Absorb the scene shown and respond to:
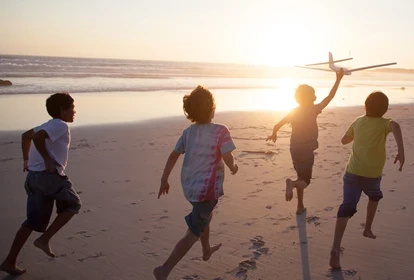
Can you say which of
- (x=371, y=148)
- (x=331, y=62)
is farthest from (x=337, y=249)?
(x=331, y=62)

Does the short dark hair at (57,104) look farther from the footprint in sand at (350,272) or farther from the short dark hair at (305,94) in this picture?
the footprint in sand at (350,272)

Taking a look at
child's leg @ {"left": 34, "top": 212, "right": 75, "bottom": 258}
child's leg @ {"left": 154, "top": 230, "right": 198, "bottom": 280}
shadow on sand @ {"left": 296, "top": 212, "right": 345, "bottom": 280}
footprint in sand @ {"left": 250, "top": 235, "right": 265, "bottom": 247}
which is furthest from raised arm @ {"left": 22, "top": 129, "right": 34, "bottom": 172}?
shadow on sand @ {"left": 296, "top": 212, "right": 345, "bottom": 280}

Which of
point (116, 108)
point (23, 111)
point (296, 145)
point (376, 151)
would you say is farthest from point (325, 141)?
point (23, 111)

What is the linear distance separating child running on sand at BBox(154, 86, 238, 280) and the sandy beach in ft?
1.72

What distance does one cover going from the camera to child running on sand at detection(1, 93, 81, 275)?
3.45 m

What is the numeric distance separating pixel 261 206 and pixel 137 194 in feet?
5.92

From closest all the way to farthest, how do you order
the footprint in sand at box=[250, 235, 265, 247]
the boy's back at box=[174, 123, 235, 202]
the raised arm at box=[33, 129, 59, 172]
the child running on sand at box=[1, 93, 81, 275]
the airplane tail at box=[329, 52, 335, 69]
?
1. the boy's back at box=[174, 123, 235, 202]
2. the raised arm at box=[33, 129, 59, 172]
3. the child running on sand at box=[1, 93, 81, 275]
4. the footprint in sand at box=[250, 235, 265, 247]
5. the airplane tail at box=[329, 52, 335, 69]

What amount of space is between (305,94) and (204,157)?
1909 millimetres

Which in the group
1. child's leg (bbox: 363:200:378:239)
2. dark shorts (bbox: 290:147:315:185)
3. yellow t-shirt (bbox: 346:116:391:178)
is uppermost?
yellow t-shirt (bbox: 346:116:391:178)

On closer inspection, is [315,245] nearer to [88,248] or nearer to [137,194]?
[88,248]

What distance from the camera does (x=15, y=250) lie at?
139 inches

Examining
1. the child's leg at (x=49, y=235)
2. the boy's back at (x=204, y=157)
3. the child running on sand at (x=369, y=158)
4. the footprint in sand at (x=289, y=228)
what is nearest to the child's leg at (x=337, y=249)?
the child running on sand at (x=369, y=158)

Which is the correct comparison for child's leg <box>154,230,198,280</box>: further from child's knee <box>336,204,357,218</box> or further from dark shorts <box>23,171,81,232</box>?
child's knee <box>336,204,357,218</box>

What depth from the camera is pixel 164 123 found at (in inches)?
516
